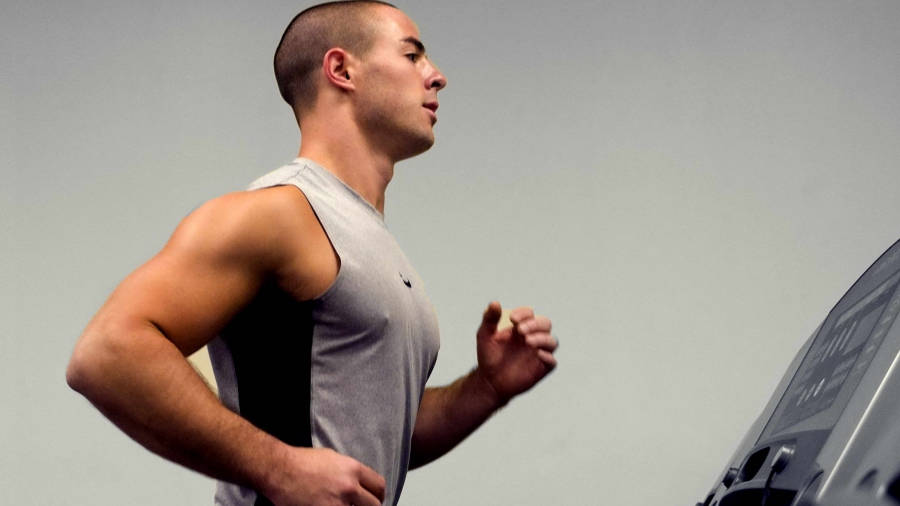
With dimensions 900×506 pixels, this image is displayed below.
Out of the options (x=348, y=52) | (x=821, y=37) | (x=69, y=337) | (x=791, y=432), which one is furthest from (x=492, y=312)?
(x=821, y=37)

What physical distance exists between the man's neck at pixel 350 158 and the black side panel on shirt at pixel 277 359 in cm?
27

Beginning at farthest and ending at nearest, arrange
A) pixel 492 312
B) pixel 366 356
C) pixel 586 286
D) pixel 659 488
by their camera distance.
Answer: pixel 586 286
pixel 659 488
pixel 492 312
pixel 366 356

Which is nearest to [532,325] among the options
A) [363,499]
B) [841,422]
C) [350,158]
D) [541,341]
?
[541,341]

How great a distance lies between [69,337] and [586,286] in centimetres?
135

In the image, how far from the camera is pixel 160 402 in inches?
28.8

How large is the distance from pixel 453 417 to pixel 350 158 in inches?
15.3

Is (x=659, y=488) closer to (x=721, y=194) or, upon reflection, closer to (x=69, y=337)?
(x=721, y=194)

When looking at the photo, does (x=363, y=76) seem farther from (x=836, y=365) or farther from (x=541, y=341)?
(x=836, y=365)

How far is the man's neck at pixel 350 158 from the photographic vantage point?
1.11m

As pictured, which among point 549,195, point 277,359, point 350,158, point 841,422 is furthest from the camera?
point 549,195

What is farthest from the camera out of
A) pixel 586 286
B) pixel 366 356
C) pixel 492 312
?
pixel 586 286

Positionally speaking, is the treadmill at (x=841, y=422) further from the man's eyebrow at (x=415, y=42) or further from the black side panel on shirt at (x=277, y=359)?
the man's eyebrow at (x=415, y=42)

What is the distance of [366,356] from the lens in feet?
2.94

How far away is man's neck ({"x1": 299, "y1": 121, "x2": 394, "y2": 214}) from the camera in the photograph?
1.11 m
